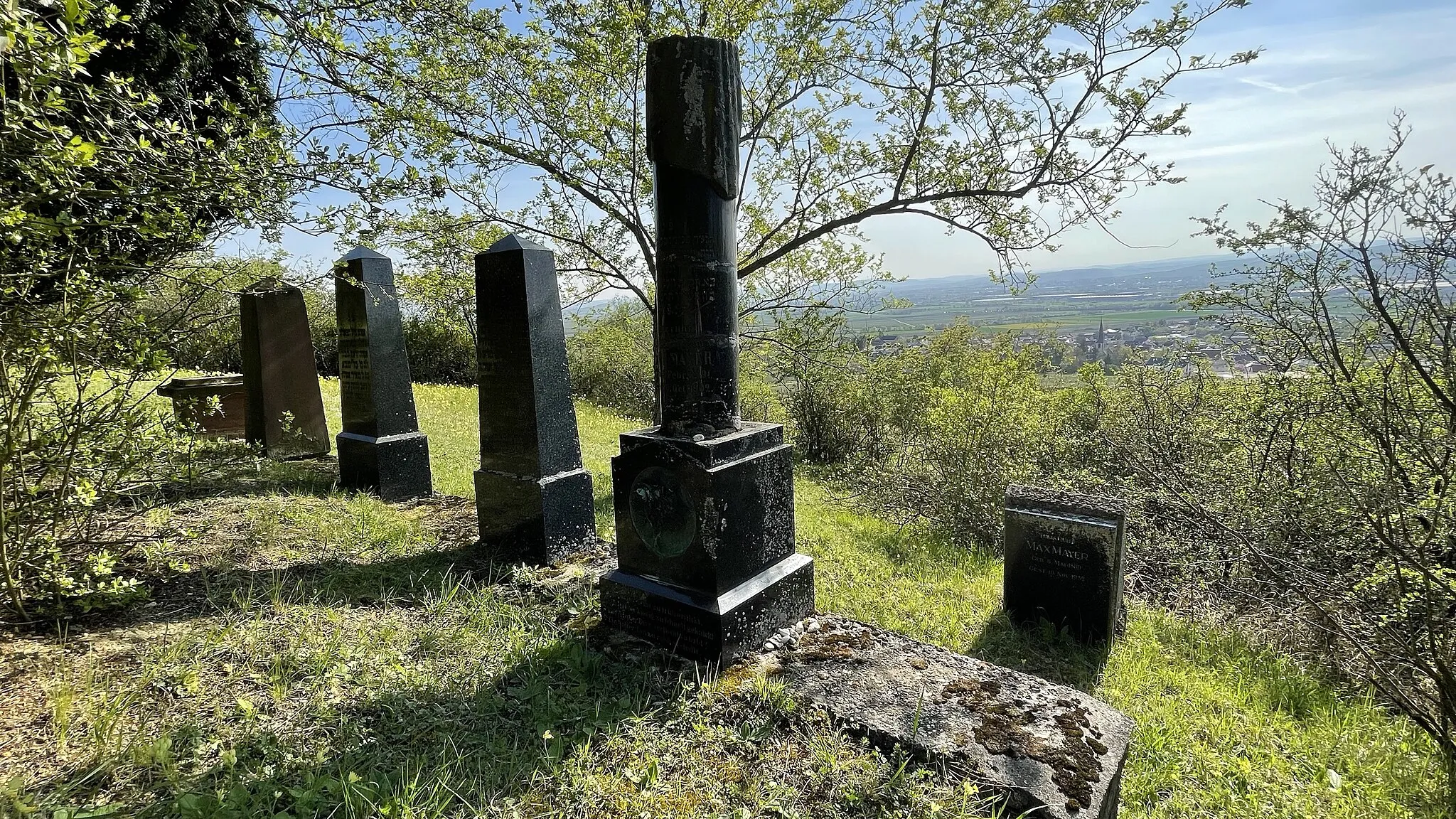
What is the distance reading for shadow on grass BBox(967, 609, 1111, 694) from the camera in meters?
4.05

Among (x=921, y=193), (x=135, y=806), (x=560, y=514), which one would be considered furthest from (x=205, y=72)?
(x=135, y=806)

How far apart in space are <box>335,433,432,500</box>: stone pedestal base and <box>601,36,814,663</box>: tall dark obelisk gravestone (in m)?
3.56

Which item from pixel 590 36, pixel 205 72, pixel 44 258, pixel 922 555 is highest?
pixel 205 72

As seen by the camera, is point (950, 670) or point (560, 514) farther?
point (560, 514)

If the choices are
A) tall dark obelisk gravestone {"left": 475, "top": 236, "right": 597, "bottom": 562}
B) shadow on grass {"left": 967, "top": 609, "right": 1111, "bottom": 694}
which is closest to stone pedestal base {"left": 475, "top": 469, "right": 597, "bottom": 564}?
tall dark obelisk gravestone {"left": 475, "top": 236, "right": 597, "bottom": 562}

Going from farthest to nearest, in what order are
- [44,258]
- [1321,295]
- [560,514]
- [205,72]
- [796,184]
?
[205,72] → [796,184] → [560,514] → [1321,295] → [44,258]

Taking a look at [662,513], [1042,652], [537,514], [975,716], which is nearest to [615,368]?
[537,514]

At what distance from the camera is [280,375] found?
717cm

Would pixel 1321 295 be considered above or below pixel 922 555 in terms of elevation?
above

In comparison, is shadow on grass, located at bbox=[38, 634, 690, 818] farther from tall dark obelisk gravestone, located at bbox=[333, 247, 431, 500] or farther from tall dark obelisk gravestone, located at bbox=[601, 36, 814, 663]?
tall dark obelisk gravestone, located at bbox=[333, 247, 431, 500]

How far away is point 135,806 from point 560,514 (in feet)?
9.06

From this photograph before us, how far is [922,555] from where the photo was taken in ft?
20.0

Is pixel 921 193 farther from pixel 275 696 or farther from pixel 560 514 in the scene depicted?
pixel 275 696

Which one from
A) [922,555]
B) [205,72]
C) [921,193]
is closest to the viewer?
[922,555]
